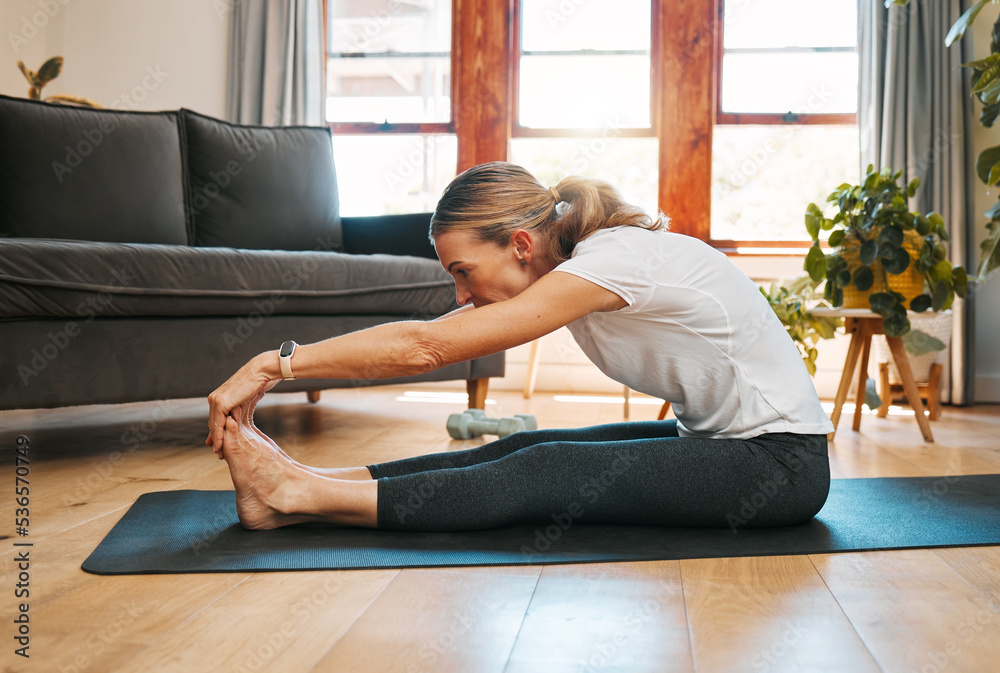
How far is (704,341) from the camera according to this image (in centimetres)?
125

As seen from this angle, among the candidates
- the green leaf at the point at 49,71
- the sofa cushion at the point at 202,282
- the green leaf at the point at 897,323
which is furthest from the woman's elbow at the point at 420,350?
the green leaf at the point at 49,71

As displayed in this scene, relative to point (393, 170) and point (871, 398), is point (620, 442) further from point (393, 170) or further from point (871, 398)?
point (393, 170)

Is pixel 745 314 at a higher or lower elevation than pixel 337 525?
higher

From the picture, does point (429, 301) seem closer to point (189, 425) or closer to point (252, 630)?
point (189, 425)

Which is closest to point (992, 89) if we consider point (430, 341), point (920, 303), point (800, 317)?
point (920, 303)

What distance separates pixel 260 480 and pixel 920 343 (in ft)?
8.21

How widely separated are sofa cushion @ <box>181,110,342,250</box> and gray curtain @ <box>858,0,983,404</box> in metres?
2.41

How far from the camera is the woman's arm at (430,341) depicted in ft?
3.67

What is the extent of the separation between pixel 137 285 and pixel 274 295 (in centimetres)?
35

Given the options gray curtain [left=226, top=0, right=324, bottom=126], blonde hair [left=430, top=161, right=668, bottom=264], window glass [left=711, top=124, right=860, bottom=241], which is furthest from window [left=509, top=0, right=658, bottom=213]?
blonde hair [left=430, top=161, right=668, bottom=264]

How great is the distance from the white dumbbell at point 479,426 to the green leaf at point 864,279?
1.13m

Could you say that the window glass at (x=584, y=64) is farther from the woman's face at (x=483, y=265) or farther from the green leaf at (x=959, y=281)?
the woman's face at (x=483, y=265)

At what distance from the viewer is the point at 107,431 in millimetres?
2375

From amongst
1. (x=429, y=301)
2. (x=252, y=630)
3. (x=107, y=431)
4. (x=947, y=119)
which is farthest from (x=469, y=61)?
(x=252, y=630)
